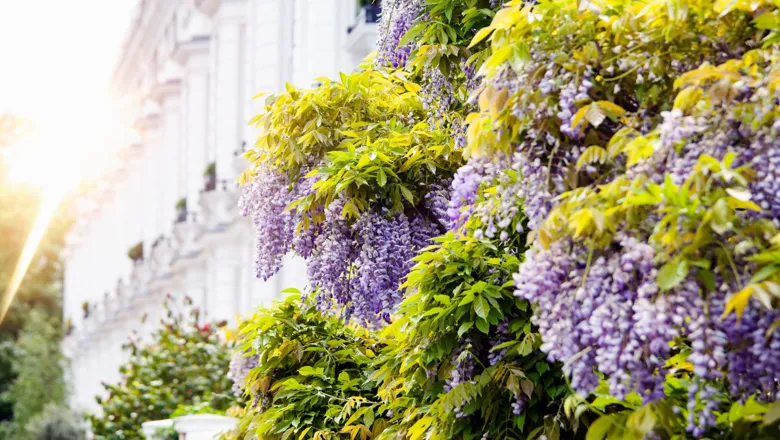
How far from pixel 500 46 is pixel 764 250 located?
139 centimetres

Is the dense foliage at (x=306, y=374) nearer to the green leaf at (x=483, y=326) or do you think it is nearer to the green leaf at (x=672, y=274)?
the green leaf at (x=483, y=326)

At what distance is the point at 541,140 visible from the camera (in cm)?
505

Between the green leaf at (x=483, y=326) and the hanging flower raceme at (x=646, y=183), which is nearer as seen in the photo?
the hanging flower raceme at (x=646, y=183)

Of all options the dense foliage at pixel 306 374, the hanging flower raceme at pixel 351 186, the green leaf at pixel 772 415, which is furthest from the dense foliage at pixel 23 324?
the green leaf at pixel 772 415

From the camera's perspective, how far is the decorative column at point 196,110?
27.2 m

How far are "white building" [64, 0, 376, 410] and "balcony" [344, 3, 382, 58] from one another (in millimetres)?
30

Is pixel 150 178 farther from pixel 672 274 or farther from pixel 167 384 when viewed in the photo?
pixel 672 274

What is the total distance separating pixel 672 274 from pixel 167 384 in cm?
1357

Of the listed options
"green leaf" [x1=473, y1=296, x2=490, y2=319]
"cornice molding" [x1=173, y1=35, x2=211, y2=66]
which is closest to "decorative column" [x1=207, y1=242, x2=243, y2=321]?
"cornice molding" [x1=173, y1=35, x2=211, y2=66]

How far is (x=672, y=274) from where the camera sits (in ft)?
13.7

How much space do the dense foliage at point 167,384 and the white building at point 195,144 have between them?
1259mm

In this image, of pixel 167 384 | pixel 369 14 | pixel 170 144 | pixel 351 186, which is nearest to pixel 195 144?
pixel 170 144

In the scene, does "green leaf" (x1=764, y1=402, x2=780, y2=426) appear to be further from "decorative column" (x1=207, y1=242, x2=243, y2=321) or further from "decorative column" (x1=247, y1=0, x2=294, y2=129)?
"decorative column" (x1=207, y1=242, x2=243, y2=321)

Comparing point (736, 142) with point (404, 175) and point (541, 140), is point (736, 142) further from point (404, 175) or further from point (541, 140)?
point (404, 175)
